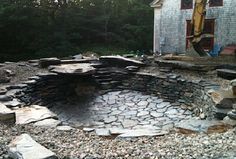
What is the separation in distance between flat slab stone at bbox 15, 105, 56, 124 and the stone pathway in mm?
896

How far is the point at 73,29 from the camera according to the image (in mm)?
24156

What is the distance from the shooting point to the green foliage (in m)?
21.9

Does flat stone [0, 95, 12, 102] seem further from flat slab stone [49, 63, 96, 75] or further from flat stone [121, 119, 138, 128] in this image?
flat slab stone [49, 63, 96, 75]

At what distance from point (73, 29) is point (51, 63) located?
569 inches

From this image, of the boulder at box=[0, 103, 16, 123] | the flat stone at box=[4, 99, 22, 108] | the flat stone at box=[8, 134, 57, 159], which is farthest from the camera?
the flat stone at box=[4, 99, 22, 108]

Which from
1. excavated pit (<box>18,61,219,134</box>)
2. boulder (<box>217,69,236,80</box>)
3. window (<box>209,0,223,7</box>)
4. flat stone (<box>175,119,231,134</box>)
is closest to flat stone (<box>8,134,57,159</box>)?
flat stone (<box>175,119,231,134</box>)

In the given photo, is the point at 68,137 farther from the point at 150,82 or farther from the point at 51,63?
the point at 51,63

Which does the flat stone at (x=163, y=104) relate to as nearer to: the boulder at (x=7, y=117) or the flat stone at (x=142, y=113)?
the flat stone at (x=142, y=113)

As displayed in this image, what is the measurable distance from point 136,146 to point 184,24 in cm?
1507

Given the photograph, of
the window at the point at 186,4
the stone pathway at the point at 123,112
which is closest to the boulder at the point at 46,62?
the stone pathway at the point at 123,112

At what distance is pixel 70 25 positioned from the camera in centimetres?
2378

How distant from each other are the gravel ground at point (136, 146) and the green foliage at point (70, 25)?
17.7 m

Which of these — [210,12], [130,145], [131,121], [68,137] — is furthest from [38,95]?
[210,12]

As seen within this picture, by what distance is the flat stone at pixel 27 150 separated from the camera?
3347 mm
